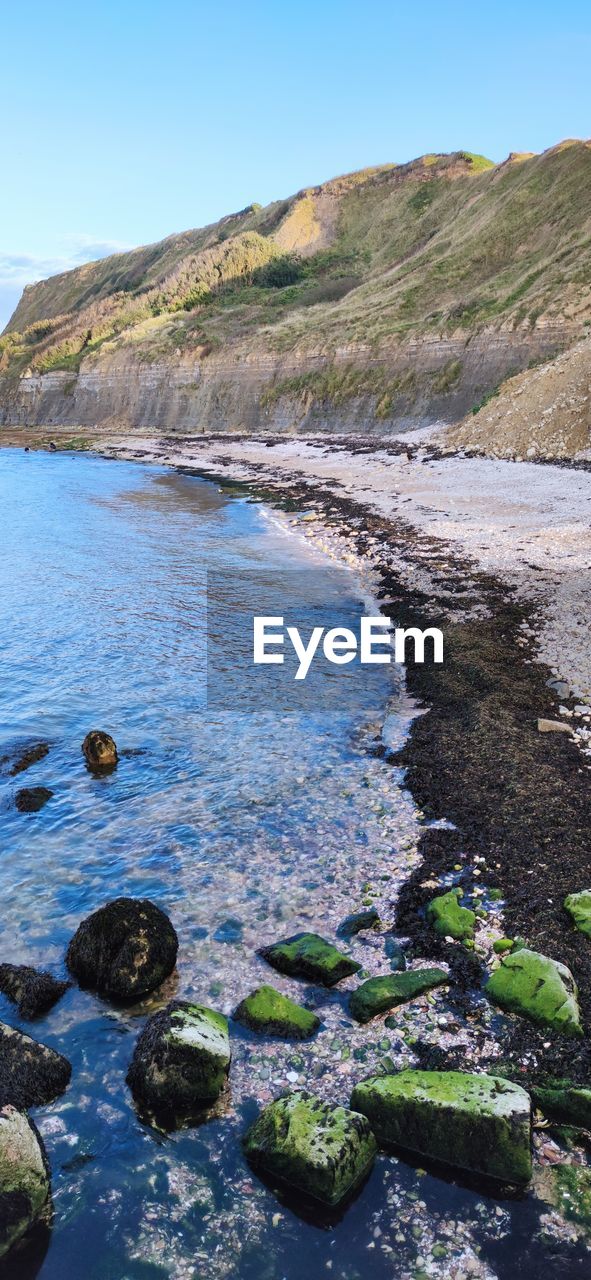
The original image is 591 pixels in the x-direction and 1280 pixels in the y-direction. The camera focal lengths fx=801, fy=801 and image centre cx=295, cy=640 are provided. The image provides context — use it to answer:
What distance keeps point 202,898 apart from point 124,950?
1.39 m

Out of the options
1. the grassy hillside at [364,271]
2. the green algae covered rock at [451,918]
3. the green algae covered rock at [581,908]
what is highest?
the grassy hillside at [364,271]

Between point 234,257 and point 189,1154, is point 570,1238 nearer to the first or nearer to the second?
point 189,1154

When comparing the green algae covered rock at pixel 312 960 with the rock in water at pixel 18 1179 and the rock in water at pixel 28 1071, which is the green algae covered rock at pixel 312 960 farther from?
the rock in water at pixel 18 1179

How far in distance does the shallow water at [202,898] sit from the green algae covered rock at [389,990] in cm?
11

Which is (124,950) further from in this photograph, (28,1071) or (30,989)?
(28,1071)

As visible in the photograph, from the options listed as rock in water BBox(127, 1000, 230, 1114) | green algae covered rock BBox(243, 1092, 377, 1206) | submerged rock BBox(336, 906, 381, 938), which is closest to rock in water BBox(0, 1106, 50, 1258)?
rock in water BBox(127, 1000, 230, 1114)

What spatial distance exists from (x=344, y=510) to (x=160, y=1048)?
2609 centimetres

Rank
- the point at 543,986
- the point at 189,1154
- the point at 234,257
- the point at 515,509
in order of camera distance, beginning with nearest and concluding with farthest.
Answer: the point at 189,1154
the point at 543,986
the point at 515,509
the point at 234,257

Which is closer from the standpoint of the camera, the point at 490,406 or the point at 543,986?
the point at 543,986

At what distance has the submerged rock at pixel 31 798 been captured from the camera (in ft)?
31.8

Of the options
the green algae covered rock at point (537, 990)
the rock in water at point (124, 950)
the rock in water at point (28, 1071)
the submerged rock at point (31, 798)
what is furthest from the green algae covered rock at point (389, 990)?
the submerged rock at point (31, 798)

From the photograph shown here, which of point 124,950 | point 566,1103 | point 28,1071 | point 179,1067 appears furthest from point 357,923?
point 28,1071

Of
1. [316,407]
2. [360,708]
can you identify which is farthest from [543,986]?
[316,407]

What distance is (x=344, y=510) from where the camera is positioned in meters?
30.3
